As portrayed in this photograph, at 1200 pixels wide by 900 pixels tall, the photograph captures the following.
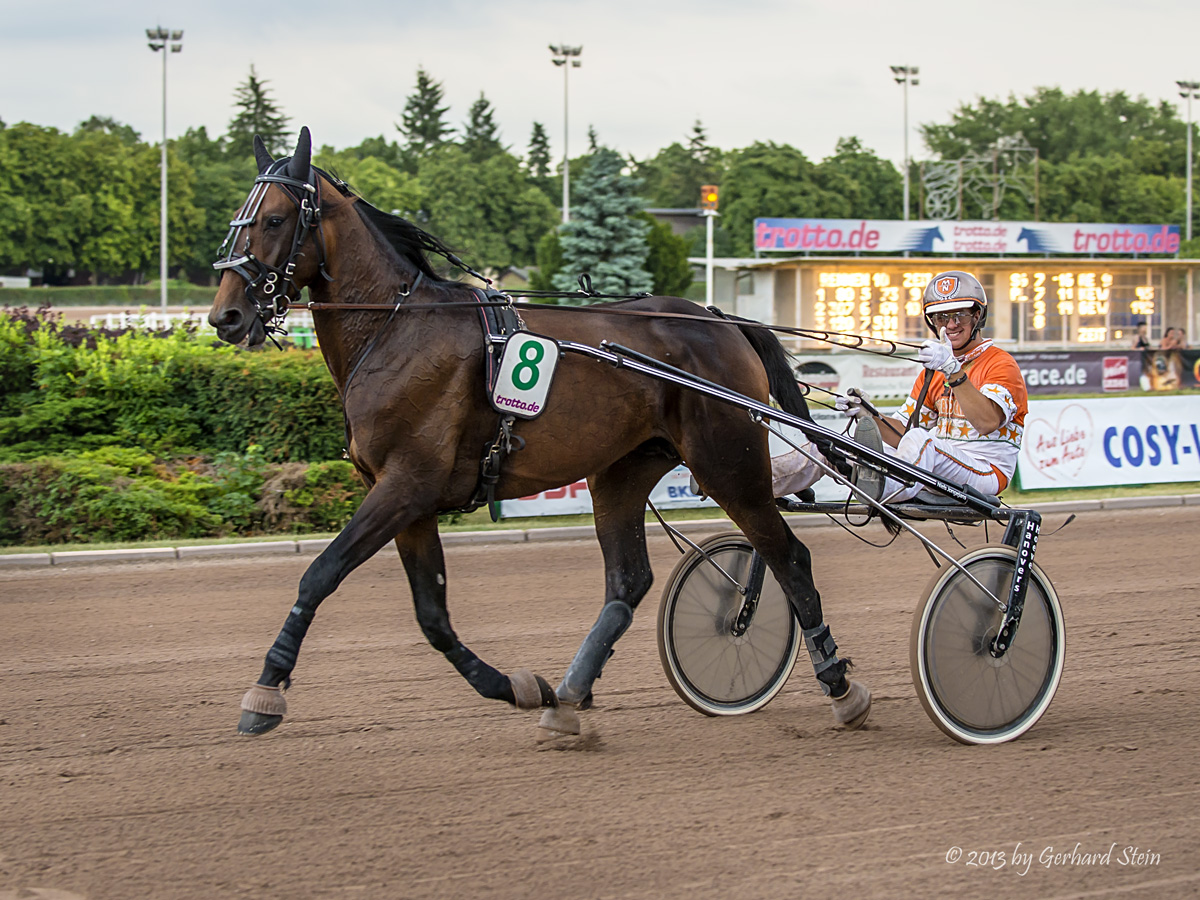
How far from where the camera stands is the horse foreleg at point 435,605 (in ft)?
14.1

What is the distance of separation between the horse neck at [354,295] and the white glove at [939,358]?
1.87 metres

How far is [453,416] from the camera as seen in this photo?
4.19m

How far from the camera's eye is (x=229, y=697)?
509cm

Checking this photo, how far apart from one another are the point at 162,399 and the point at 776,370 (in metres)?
8.09

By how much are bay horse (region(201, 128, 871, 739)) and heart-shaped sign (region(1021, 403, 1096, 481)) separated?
27.1ft

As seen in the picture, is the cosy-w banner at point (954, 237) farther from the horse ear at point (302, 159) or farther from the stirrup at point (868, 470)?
the horse ear at point (302, 159)

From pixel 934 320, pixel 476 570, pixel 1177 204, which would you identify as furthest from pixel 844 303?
pixel 1177 204

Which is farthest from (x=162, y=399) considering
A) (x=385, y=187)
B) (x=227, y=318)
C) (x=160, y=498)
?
(x=385, y=187)

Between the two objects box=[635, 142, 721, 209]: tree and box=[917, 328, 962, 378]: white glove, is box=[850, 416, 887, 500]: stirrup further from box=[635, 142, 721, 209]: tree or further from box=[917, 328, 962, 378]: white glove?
box=[635, 142, 721, 209]: tree

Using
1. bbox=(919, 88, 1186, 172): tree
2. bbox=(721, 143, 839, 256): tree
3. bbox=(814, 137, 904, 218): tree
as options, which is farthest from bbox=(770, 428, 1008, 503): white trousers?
bbox=(919, 88, 1186, 172): tree

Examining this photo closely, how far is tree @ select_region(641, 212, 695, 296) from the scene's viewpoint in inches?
1177

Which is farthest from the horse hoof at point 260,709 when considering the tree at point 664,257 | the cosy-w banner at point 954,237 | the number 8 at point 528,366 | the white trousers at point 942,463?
the cosy-w banner at point 954,237

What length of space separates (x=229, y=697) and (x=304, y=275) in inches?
79.4

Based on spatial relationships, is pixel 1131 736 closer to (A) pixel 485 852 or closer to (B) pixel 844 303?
(A) pixel 485 852
